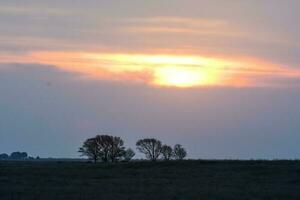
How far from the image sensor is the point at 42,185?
135 ft

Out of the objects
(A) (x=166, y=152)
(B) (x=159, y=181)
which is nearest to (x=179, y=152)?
(A) (x=166, y=152)

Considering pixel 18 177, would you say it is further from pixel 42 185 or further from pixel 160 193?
pixel 160 193

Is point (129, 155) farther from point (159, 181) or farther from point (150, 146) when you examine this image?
point (159, 181)

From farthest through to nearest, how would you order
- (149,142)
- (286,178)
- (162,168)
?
1. (149,142)
2. (162,168)
3. (286,178)

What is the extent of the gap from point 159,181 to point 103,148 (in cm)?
4251

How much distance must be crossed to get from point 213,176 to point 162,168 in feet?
23.1

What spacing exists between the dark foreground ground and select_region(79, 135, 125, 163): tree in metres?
26.3

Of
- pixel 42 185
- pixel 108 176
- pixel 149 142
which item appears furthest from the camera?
pixel 149 142

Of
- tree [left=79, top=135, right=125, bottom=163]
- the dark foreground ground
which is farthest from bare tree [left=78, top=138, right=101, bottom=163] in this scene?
the dark foreground ground

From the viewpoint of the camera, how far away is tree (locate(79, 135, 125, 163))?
273ft

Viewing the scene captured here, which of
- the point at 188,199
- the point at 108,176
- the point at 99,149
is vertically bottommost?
the point at 188,199

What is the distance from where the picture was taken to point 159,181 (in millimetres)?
42969

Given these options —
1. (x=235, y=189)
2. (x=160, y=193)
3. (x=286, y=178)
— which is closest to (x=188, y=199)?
(x=160, y=193)

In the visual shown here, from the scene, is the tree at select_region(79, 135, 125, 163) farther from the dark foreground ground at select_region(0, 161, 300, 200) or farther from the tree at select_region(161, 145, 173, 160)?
the dark foreground ground at select_region(0, 161, 300, 200)
